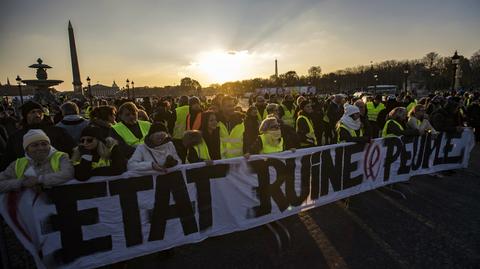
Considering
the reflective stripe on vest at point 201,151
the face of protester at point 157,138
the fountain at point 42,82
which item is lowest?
the reflective stripe on vest at point 201,151

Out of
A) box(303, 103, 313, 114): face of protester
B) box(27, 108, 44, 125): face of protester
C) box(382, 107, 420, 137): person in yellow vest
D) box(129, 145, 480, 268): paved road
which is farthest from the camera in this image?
box(303, 103, 313, 114): face of protester

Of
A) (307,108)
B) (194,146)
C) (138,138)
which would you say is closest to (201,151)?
(194,146)

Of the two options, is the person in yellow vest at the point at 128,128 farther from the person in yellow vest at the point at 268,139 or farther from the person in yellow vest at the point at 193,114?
the person in yellow vest at the point at 268,139

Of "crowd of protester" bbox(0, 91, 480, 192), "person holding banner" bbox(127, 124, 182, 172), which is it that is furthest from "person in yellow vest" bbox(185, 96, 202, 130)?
"person holding banner" bbox(127, 124, 182, 172)

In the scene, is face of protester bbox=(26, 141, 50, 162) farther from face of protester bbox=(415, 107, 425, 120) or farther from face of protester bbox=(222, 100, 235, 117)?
face of protester bbox=(415, 107, 425, 120)

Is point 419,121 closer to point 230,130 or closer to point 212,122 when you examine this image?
point 230,130

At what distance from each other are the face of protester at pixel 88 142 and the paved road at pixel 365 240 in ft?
5.04

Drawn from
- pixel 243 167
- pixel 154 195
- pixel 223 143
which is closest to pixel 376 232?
pixel 243 167

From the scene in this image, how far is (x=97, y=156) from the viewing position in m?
3.12

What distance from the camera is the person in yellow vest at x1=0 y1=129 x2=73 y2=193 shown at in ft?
8.44

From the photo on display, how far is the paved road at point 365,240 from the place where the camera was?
10.7 ft

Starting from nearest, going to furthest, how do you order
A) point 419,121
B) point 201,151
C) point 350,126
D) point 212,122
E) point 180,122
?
1. point 201,151
2. point 212,122
3. point 350,126
4. point 419,121
5. point 180,122

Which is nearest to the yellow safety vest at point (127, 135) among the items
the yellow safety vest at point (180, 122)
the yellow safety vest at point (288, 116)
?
the yellow safety vest at point (180, 122)

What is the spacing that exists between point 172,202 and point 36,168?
4.72ft
